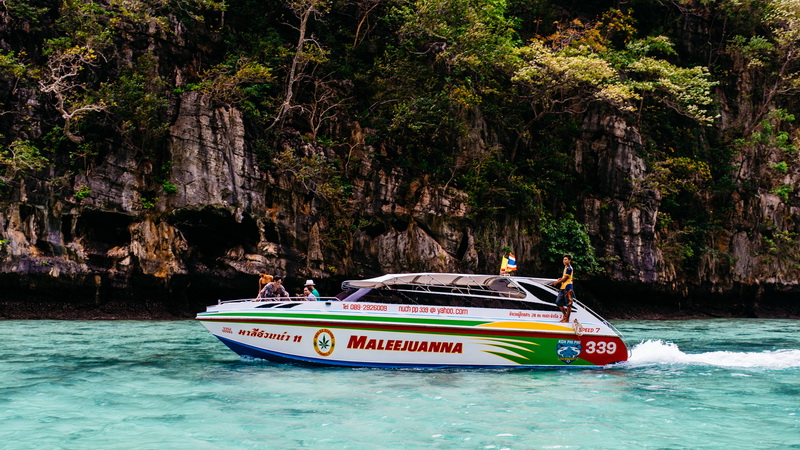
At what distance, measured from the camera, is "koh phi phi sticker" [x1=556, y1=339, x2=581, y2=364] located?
37.9ft

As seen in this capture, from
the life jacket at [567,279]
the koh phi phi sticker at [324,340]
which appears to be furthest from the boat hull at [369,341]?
the life jacket at [567,279]

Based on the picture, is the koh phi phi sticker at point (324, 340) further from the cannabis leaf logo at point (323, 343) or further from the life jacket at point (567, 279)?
the life jacket at point (567, 279)

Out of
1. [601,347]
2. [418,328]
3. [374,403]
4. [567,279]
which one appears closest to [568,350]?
[601,347]

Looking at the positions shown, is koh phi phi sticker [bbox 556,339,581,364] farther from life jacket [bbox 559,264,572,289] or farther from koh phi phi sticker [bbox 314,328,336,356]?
koh phi phi sticker [bbox 314,328,336,356]

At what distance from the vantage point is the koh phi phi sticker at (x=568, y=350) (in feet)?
37.9

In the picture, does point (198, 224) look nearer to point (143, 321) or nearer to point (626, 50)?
point (143, 321)

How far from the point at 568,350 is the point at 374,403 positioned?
16.3ft

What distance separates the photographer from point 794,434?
699 centimetres

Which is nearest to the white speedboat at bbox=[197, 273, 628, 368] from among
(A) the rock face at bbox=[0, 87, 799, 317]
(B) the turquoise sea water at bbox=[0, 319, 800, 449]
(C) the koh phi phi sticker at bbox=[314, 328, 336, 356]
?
(C) the koh phi phi sticker at bbox=[314, 328, 336, 356]

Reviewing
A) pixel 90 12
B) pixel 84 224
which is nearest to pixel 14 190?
pixel 84 224

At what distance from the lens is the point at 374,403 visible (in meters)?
8.09

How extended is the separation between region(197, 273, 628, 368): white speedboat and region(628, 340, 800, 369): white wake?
1.75m

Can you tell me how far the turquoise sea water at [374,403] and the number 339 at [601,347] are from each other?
16.8 inches

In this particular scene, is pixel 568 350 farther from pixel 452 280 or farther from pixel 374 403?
pixel 374 403
